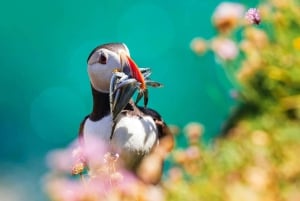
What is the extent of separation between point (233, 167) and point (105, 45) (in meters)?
0.32

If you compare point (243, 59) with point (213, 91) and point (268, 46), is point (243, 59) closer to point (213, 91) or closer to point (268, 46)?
point (268, 46)

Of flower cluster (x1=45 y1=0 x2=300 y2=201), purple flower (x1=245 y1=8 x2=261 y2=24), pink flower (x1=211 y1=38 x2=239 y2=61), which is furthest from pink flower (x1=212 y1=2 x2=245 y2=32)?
purple flower (x1=245 y1=8 x2=261 y2=24)

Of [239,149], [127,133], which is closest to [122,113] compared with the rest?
[127,133]

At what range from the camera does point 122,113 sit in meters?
1.15

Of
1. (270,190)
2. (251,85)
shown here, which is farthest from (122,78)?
(251,85)

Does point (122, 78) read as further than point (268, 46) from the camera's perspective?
No

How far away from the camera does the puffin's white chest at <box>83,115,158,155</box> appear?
3.70ft

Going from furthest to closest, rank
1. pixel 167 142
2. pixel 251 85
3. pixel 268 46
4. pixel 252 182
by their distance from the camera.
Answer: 1. pixel 251 85
2. pixel 268 46
3. pixel 167 142
4. pixel 252 182

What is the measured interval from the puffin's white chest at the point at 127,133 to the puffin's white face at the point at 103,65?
0.20 feet

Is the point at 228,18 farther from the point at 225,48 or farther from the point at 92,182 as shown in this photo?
the point at 92,182

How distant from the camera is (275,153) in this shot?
923mm

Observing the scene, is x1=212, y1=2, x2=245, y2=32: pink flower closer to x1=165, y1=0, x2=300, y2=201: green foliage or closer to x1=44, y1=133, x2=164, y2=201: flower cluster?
x1=165, y1=0, x2=300, y2=201: green foliage

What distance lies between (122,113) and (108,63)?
0.09 m

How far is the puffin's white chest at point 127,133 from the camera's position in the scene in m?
1.13
